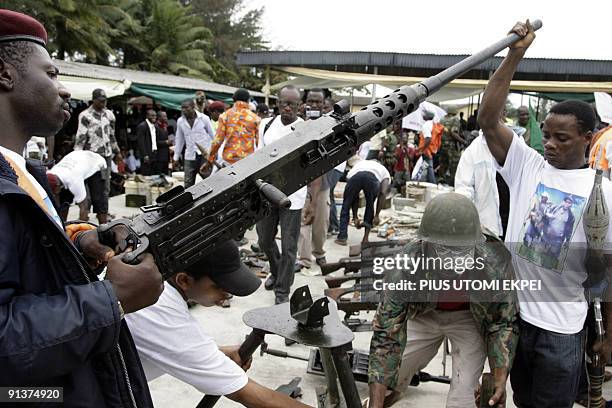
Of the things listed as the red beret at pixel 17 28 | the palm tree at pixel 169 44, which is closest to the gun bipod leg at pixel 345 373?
the red beret at pixel 17 28

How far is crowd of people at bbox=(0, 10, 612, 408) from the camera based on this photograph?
3.59ft

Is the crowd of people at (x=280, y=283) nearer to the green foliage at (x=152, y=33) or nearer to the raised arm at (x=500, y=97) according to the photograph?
the raised arm at (x=500, y=97)

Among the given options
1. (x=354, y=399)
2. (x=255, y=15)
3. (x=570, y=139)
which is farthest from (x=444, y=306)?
(x=255, y=15)

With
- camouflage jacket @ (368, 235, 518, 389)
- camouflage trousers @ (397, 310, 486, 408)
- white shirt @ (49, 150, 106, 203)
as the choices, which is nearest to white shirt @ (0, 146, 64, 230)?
camouflage jacket @ (368, 235, 518, 389)

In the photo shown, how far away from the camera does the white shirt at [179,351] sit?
179 cm

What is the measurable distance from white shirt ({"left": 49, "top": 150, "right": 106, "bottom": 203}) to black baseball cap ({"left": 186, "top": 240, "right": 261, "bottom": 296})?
388 cm

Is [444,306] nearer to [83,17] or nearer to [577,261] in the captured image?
[577,261]

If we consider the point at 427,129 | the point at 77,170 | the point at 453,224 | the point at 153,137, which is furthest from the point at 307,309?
the point at 427,129

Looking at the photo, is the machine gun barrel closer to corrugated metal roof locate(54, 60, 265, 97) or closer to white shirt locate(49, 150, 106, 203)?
white shirt locate(49, 150, 106, 203)

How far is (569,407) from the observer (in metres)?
2.38

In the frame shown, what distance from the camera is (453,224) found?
235cm

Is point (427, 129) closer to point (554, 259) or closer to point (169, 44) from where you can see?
point (554, 259)

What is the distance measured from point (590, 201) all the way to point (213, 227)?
5.79 ft

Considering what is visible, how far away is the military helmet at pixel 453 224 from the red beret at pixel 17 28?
1798mm
